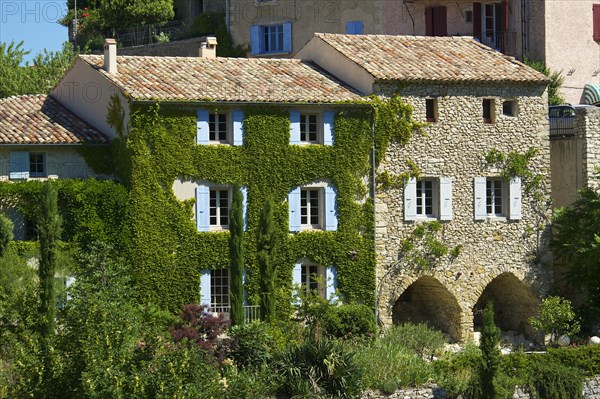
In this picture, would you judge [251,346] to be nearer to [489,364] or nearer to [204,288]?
[204,288]

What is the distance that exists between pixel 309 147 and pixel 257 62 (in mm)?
4134

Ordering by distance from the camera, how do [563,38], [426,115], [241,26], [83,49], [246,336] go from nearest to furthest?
[246,336] < [426,115] < [563,38] < [241,26] < [83,49]

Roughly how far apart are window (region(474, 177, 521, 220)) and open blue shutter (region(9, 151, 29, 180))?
1364 cm

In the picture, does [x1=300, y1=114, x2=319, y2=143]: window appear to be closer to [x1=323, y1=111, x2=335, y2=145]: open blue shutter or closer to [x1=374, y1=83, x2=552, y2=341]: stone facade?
[x1=323, y1=111, x2=335, y2=145]: open blue shutter

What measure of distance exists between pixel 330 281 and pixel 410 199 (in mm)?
3516

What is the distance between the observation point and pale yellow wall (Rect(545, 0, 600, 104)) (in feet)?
191

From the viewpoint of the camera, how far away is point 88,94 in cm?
4672

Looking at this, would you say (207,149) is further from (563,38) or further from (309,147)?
(563,38)

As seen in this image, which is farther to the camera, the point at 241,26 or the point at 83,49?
the point at 83,49

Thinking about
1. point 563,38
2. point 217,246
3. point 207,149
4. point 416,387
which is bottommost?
point 416,387

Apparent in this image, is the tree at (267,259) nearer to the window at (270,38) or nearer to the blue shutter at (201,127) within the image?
the blue shutter at (201,127)

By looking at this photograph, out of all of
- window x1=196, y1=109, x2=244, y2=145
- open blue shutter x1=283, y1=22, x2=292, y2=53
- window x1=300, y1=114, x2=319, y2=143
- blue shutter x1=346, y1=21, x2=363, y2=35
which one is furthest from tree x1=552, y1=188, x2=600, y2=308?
open blue shutter x1=283, y1=22, x2=292, y2=53

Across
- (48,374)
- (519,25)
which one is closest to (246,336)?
(48,374)

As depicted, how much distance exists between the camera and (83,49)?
6725 cm
